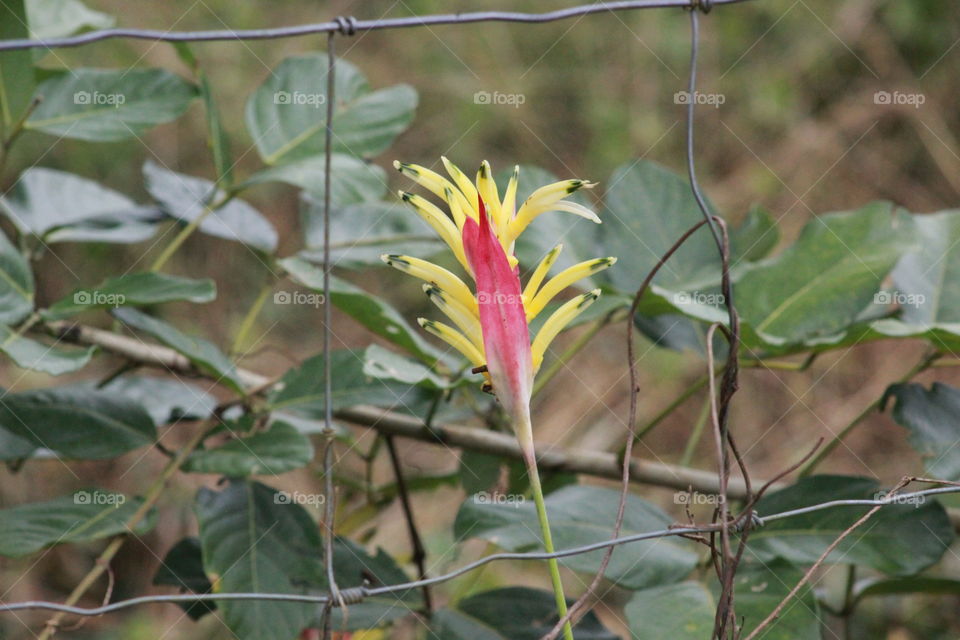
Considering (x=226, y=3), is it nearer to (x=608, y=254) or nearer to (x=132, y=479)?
(x=132, y=479)

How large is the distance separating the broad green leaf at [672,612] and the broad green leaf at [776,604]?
1.1 inches

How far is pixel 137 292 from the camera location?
80 centimetres

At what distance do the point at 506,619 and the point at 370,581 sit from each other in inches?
5.0

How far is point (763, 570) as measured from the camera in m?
0.79

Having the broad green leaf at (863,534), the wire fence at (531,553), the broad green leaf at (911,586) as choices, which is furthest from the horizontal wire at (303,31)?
the broad green leaf at (911,586)

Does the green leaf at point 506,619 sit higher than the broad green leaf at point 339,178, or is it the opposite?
the broad green leaf at point 339,178

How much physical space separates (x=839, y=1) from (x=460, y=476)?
209cm

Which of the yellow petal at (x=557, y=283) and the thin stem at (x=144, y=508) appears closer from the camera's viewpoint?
the yellow petal at (x=557, y=283)

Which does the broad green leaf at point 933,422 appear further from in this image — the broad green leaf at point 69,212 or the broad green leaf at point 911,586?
the broad green leaf at point 69,212

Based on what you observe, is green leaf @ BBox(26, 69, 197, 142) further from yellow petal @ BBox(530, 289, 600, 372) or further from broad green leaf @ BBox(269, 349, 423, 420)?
yellow petal @ BBox(530, 289, 600, 372)

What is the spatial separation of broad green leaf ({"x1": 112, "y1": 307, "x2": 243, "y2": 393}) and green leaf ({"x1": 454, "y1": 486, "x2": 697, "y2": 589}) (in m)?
0.24

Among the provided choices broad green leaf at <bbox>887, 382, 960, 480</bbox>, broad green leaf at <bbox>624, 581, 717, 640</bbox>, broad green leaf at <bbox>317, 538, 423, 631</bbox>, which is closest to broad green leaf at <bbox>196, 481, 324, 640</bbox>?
broad green leaf at <bbox>317, 538, 423, 631</bbox>

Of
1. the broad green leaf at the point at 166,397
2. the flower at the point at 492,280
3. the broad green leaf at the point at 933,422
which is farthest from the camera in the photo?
the broad green leaf at the point at 166,397

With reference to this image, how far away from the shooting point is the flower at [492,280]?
561 mm
